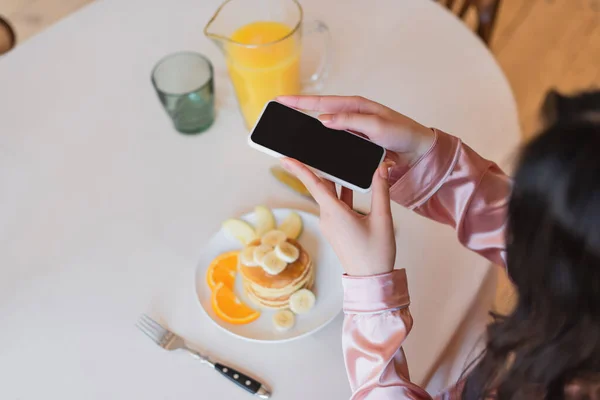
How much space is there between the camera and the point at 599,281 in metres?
0.46

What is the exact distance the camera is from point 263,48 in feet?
2.87

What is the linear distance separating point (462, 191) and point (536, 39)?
1597 mm

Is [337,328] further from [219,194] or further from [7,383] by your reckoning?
[7,383]

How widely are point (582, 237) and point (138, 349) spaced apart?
21.3 inches

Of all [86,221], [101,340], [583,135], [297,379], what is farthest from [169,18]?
[583,135]

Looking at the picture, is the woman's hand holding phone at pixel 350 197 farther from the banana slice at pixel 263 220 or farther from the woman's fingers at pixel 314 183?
the banana slice at pixel 263 220

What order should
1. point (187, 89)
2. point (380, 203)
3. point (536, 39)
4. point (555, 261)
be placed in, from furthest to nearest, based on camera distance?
point (536, 39), point (187, 89), point (380, 203), point (555, 261)

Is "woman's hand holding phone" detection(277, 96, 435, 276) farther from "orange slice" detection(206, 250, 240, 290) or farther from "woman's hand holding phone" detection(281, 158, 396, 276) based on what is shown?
"orange slice" detection(206, 250, 240, 290)

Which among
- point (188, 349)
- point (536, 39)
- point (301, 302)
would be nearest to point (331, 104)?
point (301, 302)

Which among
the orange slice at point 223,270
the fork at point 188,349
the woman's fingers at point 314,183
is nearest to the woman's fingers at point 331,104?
the woman's fingers at point 314,183

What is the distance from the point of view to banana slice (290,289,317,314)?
2.40 ft

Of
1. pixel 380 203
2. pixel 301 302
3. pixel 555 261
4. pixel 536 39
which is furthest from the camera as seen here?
pixel 536 39

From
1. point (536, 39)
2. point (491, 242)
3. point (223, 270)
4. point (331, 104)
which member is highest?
point (331, 104)

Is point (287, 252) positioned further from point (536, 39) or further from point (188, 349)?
point (536, 39)
